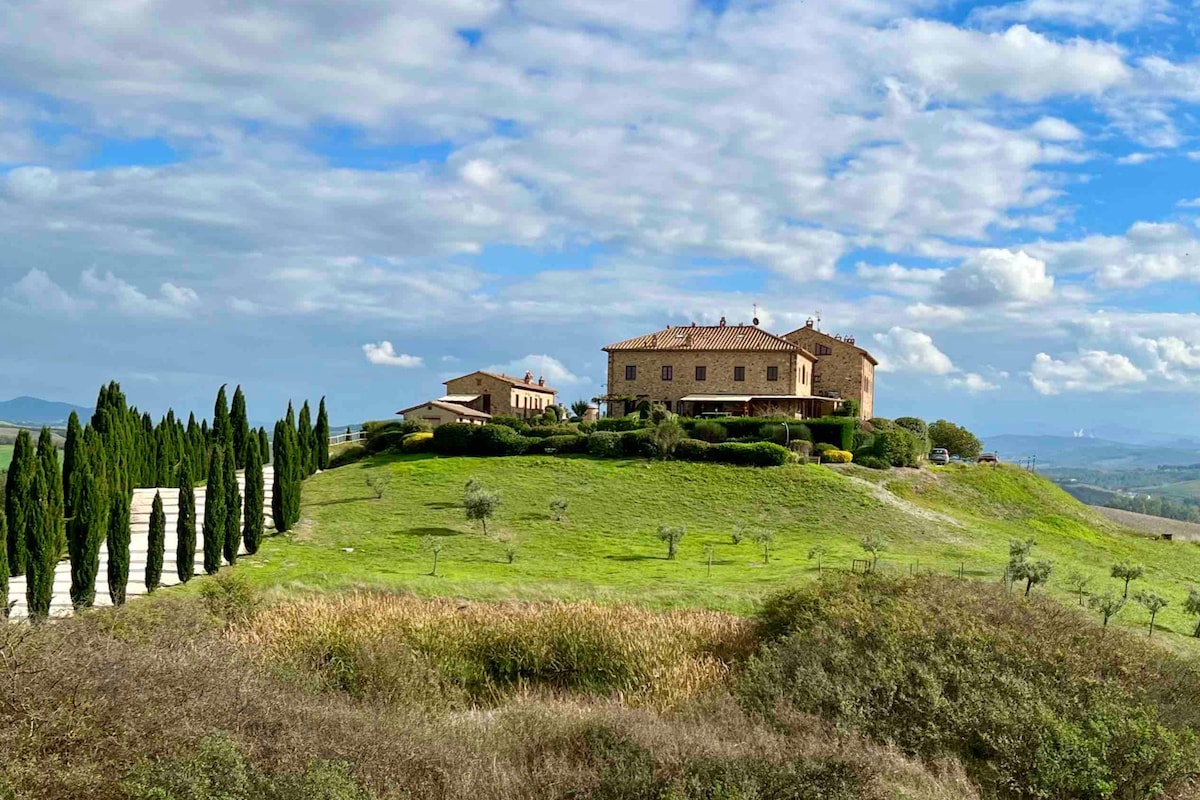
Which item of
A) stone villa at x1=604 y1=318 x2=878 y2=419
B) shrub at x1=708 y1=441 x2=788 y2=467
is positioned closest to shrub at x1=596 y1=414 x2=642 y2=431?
shrub at x1=708 y1=441 x2=788 y2=467

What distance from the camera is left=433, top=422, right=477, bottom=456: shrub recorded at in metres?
42.5

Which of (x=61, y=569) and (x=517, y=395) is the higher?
(x=517, y=395)

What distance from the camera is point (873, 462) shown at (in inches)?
1681

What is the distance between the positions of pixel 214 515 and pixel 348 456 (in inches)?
779

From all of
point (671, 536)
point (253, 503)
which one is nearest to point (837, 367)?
point (671, 536)

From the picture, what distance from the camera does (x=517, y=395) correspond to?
193 ft

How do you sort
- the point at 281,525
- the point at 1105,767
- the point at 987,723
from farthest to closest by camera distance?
the point at 281,525 < the point at 987,723 < the point at 1105,767

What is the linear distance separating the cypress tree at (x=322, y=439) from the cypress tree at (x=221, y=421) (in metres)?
5.07

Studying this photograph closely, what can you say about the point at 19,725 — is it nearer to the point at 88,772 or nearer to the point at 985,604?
the point at 88,772

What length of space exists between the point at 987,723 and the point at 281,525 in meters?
23.2

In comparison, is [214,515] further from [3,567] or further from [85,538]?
[3,567]

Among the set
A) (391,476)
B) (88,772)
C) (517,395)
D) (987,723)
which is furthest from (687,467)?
(88,772)

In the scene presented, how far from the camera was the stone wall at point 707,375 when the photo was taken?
53.5 meters

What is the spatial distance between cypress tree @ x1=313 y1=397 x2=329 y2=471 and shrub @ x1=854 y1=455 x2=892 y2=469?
23914 millimetres
